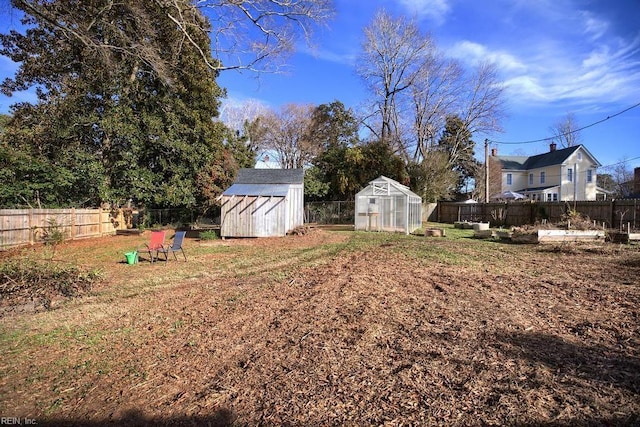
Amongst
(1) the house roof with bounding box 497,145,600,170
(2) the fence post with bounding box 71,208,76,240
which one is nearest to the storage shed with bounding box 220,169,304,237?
(2) the fence post with bounding box 71,208,76,240

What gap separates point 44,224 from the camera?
14.0 m

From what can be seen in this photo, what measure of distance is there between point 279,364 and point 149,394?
117 centimetres

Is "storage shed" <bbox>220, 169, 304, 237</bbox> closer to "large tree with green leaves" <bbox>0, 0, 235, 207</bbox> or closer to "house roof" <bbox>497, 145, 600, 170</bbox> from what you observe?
"large tree with green leaves" <bbox>0, 0, 235, 207</bbox>

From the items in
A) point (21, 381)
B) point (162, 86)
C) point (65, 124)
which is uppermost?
point (162, 86)

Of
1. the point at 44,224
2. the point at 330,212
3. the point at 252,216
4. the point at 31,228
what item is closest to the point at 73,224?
the point at 44,224

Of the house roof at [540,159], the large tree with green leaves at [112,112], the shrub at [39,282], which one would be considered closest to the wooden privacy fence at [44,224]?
the large tree with green leaves at [112,112]

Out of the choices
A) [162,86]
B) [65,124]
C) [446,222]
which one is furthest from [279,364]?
[446,222]

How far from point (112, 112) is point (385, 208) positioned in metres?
15.6

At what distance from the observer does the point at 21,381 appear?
328cm

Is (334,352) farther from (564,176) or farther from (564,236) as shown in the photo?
(564,176)

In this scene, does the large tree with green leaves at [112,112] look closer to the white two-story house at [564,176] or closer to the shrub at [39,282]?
the shrub at [39,282]

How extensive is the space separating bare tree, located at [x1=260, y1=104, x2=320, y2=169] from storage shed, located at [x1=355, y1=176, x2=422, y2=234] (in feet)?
59.8

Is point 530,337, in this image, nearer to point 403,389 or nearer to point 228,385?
point 403,389

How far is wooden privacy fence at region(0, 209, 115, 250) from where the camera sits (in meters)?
12.2
